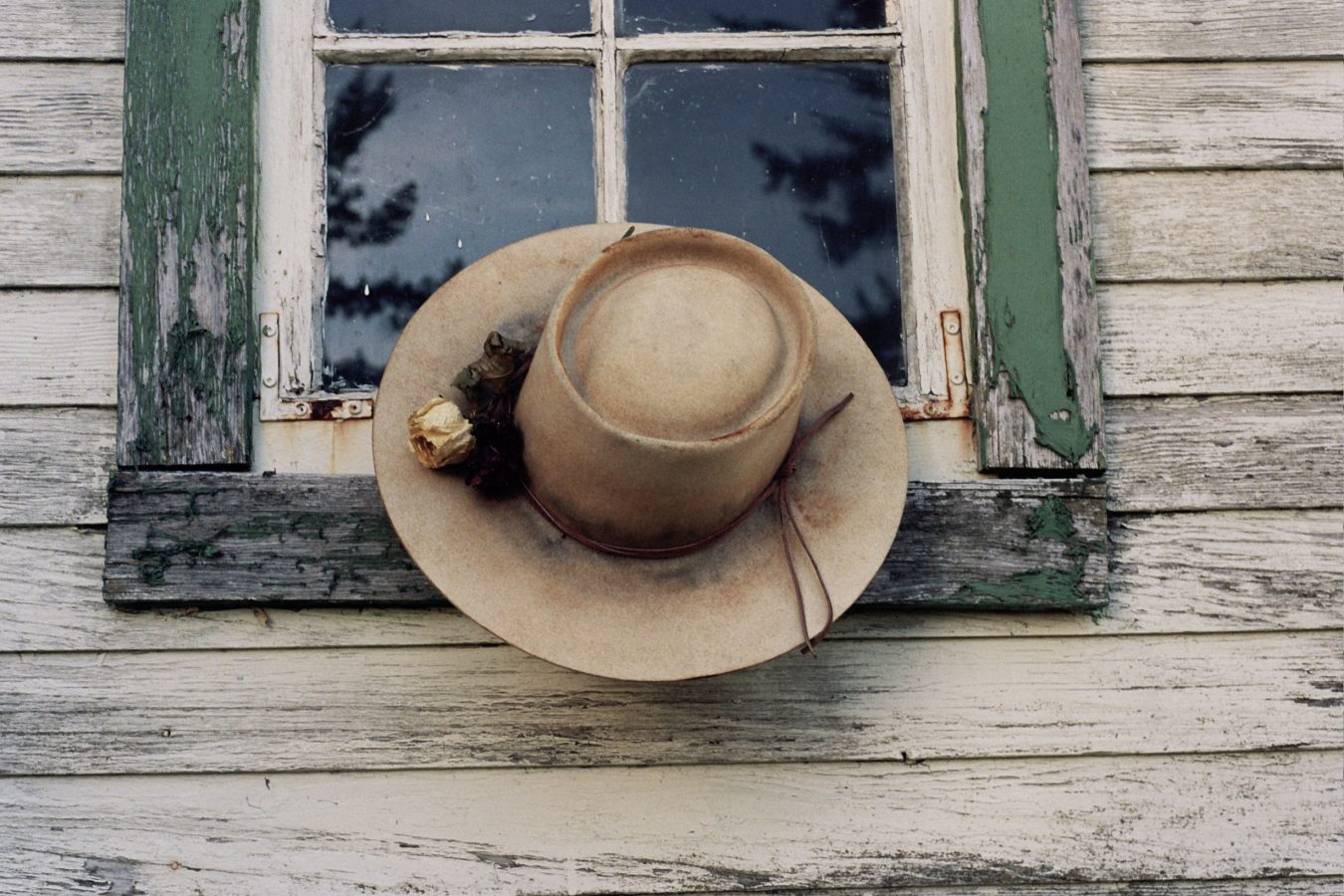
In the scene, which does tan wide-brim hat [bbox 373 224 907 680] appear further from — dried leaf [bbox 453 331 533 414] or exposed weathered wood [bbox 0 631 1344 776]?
exposed weathered wood [bbox 0 631 1344 776]

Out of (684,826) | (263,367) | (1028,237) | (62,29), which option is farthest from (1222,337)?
(62,29)

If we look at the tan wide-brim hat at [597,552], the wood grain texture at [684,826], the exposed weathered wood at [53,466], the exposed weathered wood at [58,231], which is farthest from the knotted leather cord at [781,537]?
the exposed weathered wood at [58,231]

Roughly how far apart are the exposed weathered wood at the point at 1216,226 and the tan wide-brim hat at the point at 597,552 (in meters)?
0.61

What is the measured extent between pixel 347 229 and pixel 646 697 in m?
0.93

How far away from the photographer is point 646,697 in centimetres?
212

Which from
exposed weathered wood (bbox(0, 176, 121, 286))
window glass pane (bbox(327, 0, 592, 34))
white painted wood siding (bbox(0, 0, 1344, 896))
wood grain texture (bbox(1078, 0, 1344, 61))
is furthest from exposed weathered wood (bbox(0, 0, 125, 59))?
wood grain texture (bbox(1078, 0, 1344, 61))

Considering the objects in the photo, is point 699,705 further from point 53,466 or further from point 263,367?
point 53,466

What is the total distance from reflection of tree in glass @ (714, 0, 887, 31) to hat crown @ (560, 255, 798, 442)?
86cm

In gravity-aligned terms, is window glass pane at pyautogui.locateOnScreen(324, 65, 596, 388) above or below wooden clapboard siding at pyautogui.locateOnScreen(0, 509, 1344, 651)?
above

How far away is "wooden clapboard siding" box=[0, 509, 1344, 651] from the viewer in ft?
6.87

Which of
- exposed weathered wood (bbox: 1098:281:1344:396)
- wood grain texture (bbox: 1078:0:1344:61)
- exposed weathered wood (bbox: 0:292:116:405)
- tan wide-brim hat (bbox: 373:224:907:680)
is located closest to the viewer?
tan wide-brim hat (bbox: 373:224:907:680)

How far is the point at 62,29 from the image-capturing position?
2.28m

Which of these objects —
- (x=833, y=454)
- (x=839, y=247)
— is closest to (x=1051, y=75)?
(x=839, y=247)

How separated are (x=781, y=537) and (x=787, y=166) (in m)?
0.78
